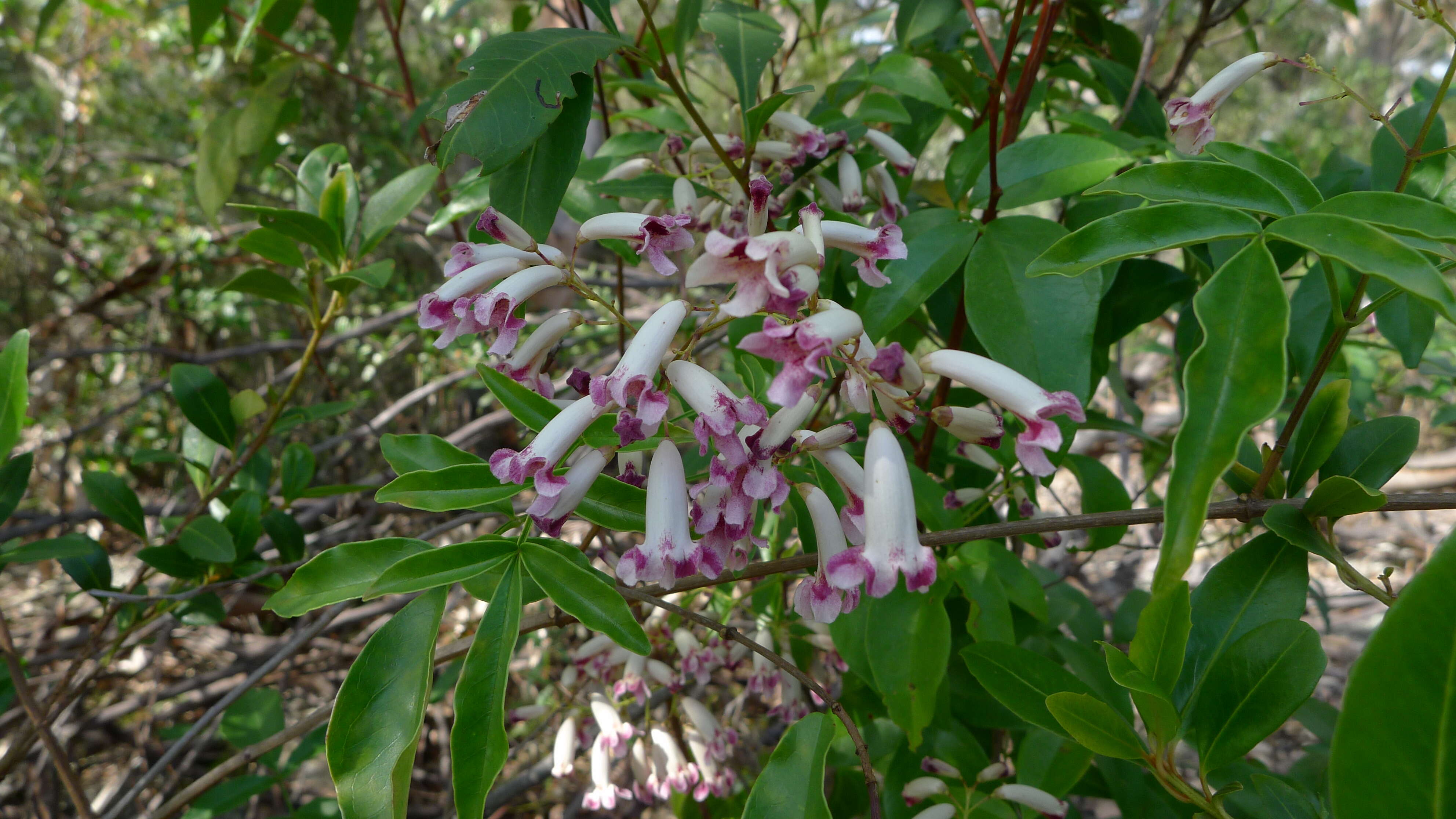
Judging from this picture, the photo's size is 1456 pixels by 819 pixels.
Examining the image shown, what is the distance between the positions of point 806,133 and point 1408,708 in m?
1.06

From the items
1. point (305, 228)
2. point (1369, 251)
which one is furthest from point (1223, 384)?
point (305, 228)

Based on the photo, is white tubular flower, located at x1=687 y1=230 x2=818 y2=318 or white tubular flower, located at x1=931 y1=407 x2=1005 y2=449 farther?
white tubular flower, located at x1=931 y1=407 x2=1005 y2=449

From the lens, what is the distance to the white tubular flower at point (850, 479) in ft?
3.08

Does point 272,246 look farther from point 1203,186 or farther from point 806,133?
point 1203,186

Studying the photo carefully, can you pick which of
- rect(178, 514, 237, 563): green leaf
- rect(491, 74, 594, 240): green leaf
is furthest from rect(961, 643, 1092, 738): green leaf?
rect(178, 514, 237, 563): green leaf

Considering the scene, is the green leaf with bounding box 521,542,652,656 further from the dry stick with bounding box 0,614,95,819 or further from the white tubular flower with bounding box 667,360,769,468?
the dry stick with bounding box 0,614,95,819

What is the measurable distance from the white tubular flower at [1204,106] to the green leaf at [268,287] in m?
1.50

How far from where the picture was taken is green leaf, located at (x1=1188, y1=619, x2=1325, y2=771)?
89 cm

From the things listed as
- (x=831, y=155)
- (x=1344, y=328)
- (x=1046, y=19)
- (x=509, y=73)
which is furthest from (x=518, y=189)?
(x=1344, y=328)

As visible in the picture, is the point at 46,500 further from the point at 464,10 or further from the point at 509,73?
the point at 509,73

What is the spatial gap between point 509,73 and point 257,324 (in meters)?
4.50

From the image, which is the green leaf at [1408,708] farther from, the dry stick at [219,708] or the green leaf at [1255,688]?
the dry stick at [219,708]

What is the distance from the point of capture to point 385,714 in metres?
0.81

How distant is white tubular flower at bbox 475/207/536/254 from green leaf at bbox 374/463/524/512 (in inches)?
10.5
